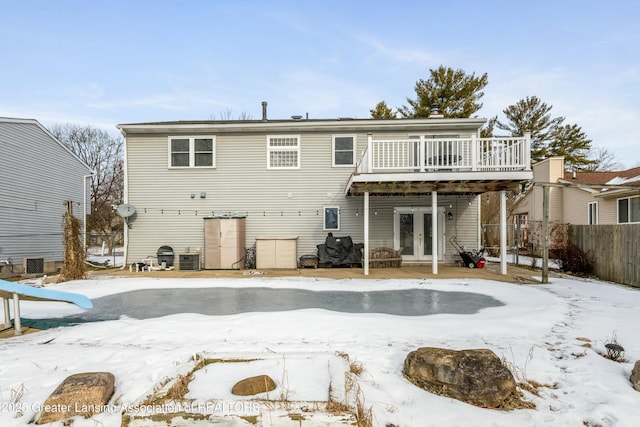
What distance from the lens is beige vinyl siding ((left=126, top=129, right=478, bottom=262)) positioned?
12539 millimetres

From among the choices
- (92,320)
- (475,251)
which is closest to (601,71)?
(475,251)

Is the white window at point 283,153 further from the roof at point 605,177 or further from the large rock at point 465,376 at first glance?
the roof at point 605,177

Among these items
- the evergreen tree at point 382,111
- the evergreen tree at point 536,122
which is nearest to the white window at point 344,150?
the evergreen tree at point 382,111

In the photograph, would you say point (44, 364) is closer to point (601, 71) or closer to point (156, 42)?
point (156, 42)

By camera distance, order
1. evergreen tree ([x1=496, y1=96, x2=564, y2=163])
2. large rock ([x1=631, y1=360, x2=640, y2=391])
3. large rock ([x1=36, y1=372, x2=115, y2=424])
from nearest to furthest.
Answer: large rock ([x1=36, y1=372, x2=115, y2=424])
large rock ([x1=631, y1=360, x2=640, y2=391])
evergreen tree ([x1=496, y1=96, x2=564, y2=163])

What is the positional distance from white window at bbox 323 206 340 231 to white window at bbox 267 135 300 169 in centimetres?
212

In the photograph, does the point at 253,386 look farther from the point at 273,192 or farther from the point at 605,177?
the point at 605,177

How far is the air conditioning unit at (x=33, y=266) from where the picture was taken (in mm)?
13266

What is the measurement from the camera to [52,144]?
1597cm

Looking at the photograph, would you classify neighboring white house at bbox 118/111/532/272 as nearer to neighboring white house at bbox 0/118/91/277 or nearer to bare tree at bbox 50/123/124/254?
neighboring white house at bbox 0/118/91/277

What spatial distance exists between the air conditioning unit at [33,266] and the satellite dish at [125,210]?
4656mm

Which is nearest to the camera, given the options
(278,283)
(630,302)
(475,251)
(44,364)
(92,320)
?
(44,364)

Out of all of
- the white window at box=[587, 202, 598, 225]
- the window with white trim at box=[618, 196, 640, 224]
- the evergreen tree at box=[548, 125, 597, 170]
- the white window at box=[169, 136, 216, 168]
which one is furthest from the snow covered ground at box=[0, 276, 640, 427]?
the evergreen tree at box=[548, 125, 597, 170]

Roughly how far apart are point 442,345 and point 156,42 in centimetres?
1437
